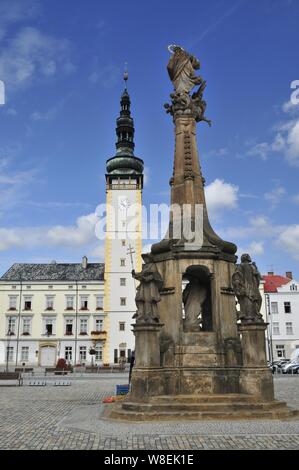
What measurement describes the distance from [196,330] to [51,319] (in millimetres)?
53707

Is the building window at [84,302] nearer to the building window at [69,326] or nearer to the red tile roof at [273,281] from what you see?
the building window at [69,326]

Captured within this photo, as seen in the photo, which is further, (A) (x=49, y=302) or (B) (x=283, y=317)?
(A) (x=49, y=302)

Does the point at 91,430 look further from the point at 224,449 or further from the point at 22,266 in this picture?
the point at 22,266

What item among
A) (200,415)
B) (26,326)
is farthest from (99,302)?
(200,415)

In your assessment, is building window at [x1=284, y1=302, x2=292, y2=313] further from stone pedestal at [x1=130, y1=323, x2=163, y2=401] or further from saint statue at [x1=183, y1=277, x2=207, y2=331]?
stone pedestal at [x1=130, y1=323, x2=163, y2=401]

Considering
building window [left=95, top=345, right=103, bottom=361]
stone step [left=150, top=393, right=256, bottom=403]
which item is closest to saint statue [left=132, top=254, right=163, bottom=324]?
stone step [left=150, top=393, right=256, bottom=403]

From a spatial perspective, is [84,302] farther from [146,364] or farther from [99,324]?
[146,364]

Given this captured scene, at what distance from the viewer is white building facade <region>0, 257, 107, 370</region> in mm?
61875

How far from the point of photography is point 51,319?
209ft

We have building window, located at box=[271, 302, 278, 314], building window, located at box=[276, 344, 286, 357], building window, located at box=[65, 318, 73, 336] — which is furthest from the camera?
building window, located at box=[65, 318, 73, 336]

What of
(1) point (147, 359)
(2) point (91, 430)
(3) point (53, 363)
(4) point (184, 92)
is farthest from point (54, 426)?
(3) point (53, 363)

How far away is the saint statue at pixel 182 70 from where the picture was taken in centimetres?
1505

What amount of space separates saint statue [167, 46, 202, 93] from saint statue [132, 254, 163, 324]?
632cm

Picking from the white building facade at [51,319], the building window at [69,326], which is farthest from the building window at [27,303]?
the building window at [69,326]
